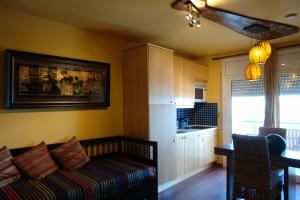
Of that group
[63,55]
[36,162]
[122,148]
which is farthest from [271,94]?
[36,162]

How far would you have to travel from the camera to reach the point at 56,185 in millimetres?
2084

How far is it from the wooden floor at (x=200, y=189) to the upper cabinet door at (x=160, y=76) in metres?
1.38

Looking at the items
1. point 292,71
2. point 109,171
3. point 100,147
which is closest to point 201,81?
point 292,71

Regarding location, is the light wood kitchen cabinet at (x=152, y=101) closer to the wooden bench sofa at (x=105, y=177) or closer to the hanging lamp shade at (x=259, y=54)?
the wooden bench sofa at (x=105, y=177)

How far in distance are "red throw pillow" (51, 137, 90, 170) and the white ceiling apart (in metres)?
1.55

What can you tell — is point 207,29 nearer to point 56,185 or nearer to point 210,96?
point 210,96

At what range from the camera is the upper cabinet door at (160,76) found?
306 centimetres

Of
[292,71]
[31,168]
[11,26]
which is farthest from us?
[292,71]

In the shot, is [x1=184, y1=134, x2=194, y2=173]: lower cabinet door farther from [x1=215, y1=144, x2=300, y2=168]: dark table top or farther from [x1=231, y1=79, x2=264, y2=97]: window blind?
[x1=231, y1=79, x2=264, y2=97]: window blind

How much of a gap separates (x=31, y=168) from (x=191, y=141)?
259 cm

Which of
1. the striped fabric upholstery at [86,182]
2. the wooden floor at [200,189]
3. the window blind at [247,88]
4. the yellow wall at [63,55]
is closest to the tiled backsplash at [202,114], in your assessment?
the window blind at [247,88]

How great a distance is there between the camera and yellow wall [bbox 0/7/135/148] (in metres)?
2.38

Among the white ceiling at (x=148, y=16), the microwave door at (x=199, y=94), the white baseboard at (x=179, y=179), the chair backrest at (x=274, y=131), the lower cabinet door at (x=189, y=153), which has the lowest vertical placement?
the white baseboard at (x=179, y=179)

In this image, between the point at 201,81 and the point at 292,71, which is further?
the point at 201,81
